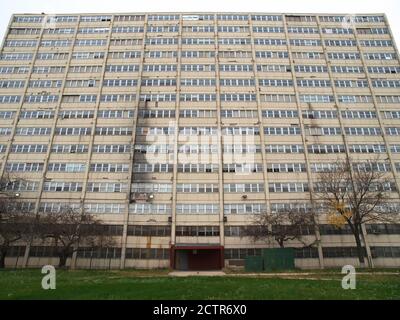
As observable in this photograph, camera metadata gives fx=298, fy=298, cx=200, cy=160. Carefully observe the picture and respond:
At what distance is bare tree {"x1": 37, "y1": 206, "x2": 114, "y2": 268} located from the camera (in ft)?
131

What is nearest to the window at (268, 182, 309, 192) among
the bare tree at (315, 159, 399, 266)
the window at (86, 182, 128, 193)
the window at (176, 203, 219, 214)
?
the bare tree at (315, 159, 399, 266)

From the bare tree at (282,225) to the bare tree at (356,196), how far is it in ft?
12.1

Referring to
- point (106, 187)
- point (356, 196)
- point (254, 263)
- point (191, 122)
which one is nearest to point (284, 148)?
point (356, 196)

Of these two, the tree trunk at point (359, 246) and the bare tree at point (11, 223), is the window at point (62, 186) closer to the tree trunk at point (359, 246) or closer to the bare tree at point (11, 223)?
the bare tree at point (11, 223)

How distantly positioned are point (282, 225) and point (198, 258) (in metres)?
13.9

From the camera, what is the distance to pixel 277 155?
1988 inches

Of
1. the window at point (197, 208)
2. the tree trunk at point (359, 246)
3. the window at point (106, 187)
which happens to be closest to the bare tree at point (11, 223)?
the window at point (106, 187)

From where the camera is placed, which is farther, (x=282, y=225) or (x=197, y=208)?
(x=197, y=208)

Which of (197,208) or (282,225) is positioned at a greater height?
(197,208)

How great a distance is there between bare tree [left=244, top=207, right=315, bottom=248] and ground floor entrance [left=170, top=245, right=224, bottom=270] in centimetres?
588

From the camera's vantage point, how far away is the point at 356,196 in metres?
40.2

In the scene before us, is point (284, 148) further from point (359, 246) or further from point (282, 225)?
point (359, 246)

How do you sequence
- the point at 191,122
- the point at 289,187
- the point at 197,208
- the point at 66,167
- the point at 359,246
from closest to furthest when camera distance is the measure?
1. the point at 359,246
2. the point at 197,208
3. the point at 289,187
4. the point at 66,167
5. the point at 191,122

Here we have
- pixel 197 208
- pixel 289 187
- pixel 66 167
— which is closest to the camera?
pixel 197 208
